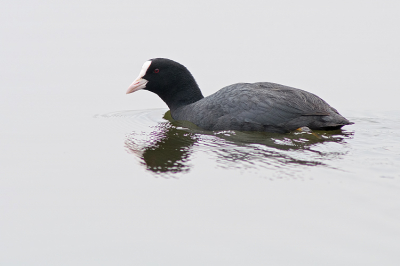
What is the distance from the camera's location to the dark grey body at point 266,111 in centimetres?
653

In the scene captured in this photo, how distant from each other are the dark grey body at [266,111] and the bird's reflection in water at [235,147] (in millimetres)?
107

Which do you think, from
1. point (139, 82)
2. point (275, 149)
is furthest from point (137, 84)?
point (275, 149)

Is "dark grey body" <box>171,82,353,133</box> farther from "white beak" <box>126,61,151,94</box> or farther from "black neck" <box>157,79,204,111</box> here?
"white beak" <box>126,61,151,94</box>

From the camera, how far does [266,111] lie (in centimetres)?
661

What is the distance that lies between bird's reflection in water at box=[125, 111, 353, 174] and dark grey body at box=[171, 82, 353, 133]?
107 mm

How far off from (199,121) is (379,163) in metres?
2.49

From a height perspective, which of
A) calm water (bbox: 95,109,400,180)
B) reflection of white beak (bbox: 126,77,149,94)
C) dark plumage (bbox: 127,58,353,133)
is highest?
reflection of white beak (bbox: 126,77,149,94)

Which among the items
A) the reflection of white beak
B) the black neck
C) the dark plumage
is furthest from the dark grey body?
the reflection of white beak

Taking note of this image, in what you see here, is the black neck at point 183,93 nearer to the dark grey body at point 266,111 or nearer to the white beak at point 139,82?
the white beak at point 139,82

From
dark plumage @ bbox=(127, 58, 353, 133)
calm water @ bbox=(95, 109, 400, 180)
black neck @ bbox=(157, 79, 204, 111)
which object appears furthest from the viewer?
black neck @ bbox=(157, 79, 204, 111)

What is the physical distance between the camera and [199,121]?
706cm

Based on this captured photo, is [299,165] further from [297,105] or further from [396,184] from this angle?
[297,105]

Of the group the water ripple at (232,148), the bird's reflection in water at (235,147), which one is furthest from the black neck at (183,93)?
the bird's reflection in water at (235,147)

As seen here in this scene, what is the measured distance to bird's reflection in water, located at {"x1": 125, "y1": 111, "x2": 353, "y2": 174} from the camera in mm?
5512
